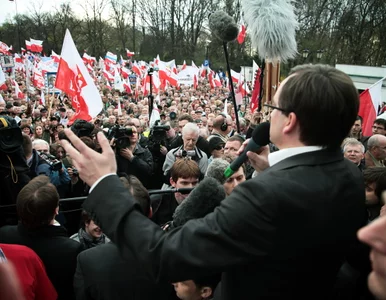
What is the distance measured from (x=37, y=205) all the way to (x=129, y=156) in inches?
84.4

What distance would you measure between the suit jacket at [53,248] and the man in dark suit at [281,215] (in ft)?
4.32

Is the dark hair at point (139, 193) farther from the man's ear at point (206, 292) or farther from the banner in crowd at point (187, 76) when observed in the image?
the banner in crowd at point (187, 76)

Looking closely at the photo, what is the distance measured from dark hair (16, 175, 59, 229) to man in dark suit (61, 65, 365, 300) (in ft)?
4.13

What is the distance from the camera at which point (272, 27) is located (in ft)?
10.7

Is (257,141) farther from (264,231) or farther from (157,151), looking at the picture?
(157,151)

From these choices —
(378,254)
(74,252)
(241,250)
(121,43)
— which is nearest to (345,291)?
(241,250)

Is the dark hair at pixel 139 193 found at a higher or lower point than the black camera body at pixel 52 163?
higher

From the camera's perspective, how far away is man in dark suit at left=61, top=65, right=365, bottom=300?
106cm

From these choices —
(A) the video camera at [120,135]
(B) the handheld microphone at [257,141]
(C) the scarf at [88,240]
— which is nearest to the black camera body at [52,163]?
(A) the video camera at [120,135]

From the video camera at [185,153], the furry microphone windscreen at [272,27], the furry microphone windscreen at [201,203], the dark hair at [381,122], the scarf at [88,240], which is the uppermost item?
the furry microphone windscreen at [272,27]

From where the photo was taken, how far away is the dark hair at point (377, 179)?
288cm

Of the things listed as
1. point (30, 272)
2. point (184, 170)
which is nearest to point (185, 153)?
point (184, 170)

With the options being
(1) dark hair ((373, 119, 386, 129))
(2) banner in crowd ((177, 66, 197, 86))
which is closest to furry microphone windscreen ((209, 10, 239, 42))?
(1) dark hair ((373, 119, 386, 129))

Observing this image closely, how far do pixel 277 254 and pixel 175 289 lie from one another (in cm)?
100
